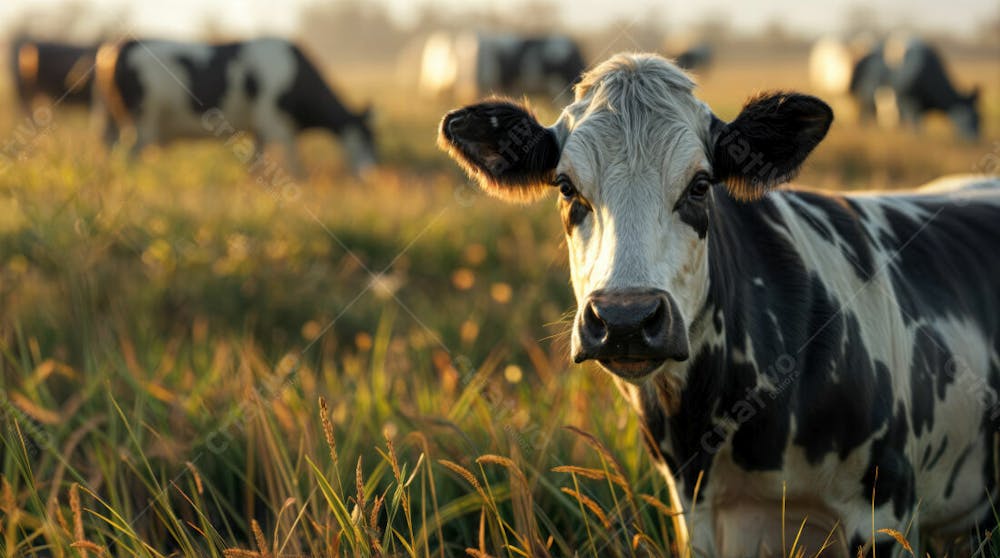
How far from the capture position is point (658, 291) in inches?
94.0

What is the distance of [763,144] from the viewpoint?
2.80m

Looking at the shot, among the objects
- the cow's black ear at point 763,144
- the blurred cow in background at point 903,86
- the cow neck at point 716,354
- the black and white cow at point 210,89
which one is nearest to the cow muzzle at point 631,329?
the cow neck at point 716,354

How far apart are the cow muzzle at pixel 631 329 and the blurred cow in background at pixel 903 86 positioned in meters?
21.4

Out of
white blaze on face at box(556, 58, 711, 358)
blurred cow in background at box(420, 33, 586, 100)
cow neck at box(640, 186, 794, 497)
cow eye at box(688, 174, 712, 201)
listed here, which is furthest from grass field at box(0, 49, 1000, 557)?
blurred cow in background at box(420, 33, 586, 100)

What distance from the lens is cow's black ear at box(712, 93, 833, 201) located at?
276cm

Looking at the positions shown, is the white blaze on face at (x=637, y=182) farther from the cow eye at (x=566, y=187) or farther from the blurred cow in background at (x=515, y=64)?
the blurred cow in background at (x=515, y=64)

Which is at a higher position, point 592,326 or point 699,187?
point 699,187

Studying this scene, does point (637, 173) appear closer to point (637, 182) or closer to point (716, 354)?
point (637, 182)

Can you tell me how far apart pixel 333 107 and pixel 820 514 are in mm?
11783

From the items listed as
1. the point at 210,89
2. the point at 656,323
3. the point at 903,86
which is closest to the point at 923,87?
the point at 903,86

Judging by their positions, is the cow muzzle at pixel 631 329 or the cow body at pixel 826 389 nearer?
the cow muzzle at pixel 631 329

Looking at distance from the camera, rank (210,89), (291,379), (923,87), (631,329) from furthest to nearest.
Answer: (923,87) < (210,89) < (291,379) < (631,329)

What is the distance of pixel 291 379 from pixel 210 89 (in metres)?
10.1

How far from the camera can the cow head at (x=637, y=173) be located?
2396 millimetres
